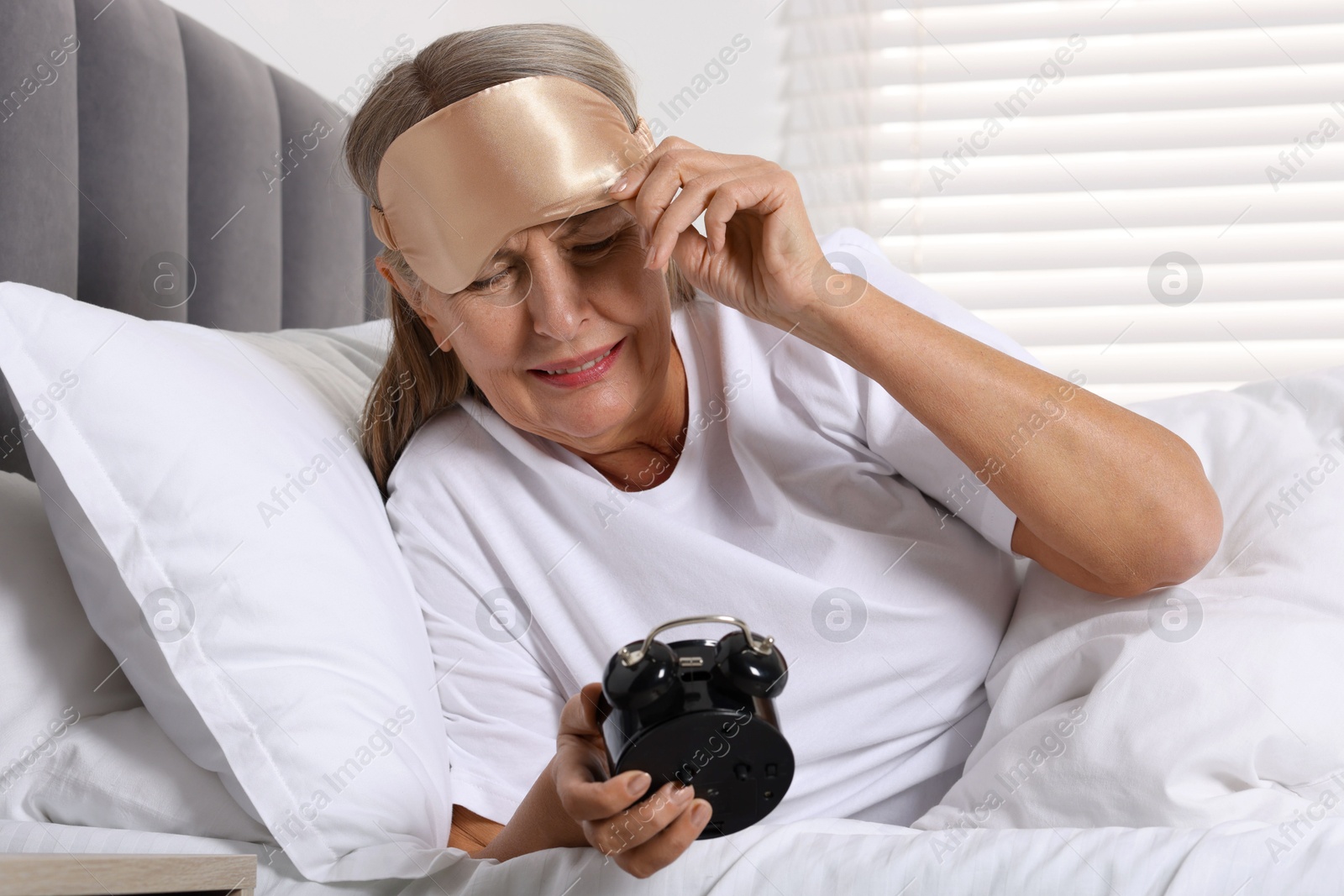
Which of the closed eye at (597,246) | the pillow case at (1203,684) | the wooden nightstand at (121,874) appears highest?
the closed eye at (597,246)

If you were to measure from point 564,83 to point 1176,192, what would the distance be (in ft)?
5.69

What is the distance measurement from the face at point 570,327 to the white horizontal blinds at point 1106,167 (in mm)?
1469

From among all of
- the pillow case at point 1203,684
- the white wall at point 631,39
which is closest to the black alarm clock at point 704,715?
the pillow case at point 1203,684

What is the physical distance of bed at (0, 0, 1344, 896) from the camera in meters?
0.65

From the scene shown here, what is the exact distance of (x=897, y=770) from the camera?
0.98m

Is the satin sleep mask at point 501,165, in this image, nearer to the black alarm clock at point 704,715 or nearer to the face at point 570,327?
the face at point 570,327

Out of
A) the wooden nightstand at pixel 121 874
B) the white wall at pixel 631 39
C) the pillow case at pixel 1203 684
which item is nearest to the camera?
the wooden nightstand at pixel 121 874

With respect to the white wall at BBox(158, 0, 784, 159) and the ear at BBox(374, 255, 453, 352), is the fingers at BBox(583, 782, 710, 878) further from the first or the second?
the white wall at BBox(158, 0, 784, 159)

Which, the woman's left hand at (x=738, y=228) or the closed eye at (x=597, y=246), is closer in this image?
the woman's left hand at (x=738, y=228)

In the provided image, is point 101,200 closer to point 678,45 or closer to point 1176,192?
point 678,45

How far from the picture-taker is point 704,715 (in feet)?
1.90

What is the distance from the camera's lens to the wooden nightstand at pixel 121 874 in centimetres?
49

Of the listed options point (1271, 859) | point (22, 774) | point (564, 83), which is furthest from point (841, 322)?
point (22, 774)

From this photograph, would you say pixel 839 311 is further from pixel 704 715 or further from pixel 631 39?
pixel 631 39
